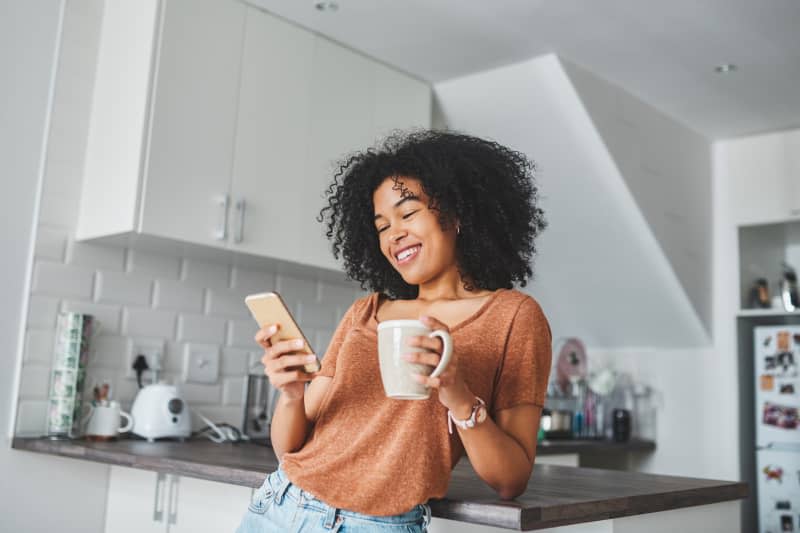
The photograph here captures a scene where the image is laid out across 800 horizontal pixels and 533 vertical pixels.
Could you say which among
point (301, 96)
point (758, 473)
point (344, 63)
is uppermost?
point (344, 63)

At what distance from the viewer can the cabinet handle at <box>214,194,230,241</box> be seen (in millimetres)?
2600

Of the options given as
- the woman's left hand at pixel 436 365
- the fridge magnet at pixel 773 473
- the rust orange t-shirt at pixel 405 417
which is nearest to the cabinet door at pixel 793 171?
the fridge magnet at pixel 773 473

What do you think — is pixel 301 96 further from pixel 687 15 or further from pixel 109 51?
pixel 687 15

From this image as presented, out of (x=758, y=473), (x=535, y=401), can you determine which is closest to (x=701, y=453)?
(x=758, y=473)

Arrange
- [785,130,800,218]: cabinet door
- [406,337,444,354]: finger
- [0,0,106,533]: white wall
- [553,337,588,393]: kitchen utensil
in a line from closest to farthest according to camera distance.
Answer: [406,337,444,354]: finger < [0,0,106,533]: white wall < [785,130,800,218]: cabinet door < [553,337,588,393]: kitchen utensil

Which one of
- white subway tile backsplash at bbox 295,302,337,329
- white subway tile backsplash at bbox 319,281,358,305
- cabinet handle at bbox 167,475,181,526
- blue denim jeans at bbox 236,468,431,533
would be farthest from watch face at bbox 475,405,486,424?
white subway tile backsplash at bbox 319,281,358,305

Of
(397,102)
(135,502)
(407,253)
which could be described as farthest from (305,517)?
(397,102)

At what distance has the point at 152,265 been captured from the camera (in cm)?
280

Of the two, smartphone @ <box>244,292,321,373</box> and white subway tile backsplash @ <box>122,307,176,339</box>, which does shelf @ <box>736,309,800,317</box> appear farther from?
smartphone @ <box>244,292,321,373</box>

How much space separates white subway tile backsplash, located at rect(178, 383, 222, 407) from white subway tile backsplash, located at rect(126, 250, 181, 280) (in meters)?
0.39

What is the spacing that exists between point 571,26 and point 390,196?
5.81 feet

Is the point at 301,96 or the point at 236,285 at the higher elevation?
the point at 301,96

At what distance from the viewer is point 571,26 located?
2.88 m

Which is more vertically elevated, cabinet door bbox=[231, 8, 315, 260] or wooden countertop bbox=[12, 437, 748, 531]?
cabinet door bbox=[231, 8, 315, 260]
